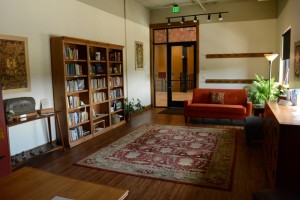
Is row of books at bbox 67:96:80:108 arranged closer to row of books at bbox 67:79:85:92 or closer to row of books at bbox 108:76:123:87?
row of books at bbox 67:79:85:92

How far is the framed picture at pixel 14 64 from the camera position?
3.63 metres

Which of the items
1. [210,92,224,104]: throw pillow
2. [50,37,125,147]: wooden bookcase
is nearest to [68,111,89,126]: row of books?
[50,37,125,147]: wooden bookcase

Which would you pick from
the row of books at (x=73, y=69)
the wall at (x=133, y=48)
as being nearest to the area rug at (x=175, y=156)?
the row of books at (x=73, y=69)

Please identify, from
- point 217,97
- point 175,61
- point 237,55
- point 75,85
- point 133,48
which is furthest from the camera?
point 175,61

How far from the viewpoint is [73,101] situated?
4688mm

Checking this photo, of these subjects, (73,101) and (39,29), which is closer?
(39,29)

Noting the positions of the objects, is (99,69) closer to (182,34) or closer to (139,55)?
(139,55)

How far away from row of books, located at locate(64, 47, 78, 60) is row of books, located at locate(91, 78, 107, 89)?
0.71 m

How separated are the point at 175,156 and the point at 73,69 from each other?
2.52m

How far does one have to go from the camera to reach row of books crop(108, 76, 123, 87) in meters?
5.94

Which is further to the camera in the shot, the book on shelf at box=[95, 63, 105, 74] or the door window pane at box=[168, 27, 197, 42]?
the door window pane at box=[168, 27, 197, 42]

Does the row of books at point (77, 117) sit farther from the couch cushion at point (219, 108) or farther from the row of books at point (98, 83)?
the couch cushion at point (219, 108)

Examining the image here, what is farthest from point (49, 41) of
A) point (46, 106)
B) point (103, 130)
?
point (103, 130)

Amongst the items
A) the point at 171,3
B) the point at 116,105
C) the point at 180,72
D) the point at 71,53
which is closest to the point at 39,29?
the point at 71,53
